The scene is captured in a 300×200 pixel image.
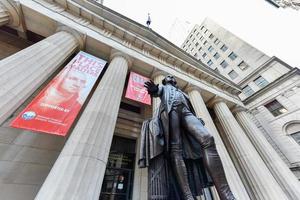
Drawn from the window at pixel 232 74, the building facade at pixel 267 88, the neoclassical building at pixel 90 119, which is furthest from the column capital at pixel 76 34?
the window at pixel 232 74

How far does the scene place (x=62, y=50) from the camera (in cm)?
656

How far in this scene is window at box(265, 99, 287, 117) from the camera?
1616cm

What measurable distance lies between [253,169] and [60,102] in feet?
33.3

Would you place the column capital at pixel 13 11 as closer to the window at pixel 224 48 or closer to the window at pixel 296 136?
the window at pixel 296 136

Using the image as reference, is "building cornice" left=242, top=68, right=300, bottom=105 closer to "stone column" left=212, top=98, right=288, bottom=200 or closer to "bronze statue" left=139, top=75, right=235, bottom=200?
"stone column" left=212, top=98, right=288, bottom=200

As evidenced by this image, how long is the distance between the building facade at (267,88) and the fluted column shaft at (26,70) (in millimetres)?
20359

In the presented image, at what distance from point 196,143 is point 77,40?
26.4 ft

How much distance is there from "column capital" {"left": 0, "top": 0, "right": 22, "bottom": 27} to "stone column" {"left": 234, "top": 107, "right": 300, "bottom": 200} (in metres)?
16.2

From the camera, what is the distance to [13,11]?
22.2ft

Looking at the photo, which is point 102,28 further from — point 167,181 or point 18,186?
point 167,181

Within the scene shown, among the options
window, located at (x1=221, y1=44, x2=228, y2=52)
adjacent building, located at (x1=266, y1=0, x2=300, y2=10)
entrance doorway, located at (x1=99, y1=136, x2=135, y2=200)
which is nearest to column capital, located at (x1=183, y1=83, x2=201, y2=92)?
entrance doorway, located at (x1=99, y1=136, x2=135, y2=200)

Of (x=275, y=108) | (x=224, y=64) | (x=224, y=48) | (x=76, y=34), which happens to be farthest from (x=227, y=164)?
(x=224, y=48)

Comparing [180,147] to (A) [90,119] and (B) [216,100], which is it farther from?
(B) [216,100]

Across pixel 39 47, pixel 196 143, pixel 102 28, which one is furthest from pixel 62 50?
pixel 196 143
